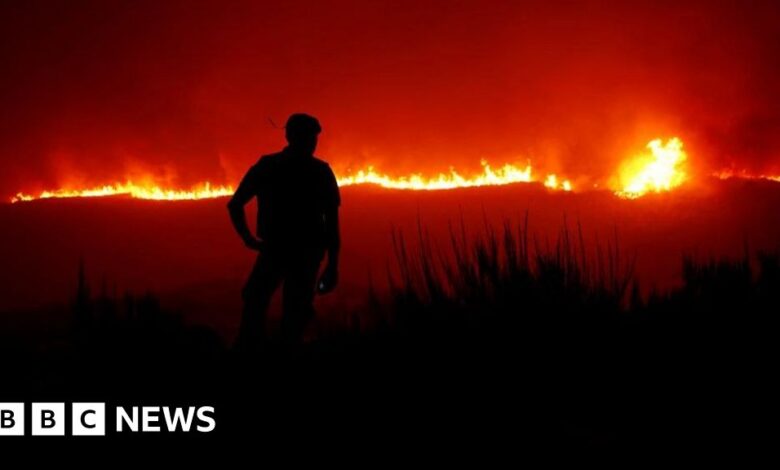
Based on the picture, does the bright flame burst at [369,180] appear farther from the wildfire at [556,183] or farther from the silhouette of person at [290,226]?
the silhouette of person at [290,226]

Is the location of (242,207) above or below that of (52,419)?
above

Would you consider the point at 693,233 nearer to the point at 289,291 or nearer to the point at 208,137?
the point at 289,291

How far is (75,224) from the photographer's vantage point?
572 inches

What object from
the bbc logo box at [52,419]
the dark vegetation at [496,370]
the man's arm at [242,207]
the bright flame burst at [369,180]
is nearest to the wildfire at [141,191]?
the bright flame burst at [369,180]

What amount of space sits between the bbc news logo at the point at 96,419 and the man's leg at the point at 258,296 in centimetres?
116

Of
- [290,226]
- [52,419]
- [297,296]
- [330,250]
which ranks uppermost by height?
[290,226]

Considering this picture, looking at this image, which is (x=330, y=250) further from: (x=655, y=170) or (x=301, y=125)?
(x=655, y=170)

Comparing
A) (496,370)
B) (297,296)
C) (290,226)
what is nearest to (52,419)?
(297,296)

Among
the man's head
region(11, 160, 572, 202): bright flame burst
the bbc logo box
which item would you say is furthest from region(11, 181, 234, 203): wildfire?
the bbc logo box

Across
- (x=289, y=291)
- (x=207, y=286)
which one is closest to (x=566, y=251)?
(x=289, y=291)

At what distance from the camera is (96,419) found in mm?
3393

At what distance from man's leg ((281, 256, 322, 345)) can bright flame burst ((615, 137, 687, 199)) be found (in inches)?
486

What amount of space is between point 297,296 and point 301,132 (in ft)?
4.27

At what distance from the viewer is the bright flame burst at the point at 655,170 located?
15766 mm
